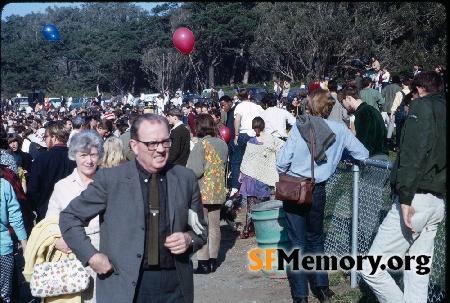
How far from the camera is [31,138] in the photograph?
13.2m

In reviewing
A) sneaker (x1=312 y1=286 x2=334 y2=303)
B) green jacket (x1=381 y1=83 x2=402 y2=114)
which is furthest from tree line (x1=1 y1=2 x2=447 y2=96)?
sneaker (x1=312 y1=286 x2=334 y2=303)

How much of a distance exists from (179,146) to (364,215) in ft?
10.5

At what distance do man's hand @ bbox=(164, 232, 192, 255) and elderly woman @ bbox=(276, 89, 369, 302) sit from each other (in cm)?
260

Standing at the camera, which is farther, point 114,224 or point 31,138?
point 31,138

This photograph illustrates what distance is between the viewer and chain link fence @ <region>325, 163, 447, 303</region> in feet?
17.9

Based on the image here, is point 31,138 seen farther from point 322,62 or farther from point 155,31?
point 155,31

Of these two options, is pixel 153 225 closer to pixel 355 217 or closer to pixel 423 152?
pixel 423 152

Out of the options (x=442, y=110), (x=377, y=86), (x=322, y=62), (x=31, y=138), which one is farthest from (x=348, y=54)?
(x=442, y=110)

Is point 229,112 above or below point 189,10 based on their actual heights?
below

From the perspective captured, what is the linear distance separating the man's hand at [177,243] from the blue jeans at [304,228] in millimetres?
2613

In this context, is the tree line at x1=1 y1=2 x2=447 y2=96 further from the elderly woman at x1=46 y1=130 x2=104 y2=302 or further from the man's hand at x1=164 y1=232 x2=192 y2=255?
the man's hand at x1=164 y1=232 x2=192 y2=255

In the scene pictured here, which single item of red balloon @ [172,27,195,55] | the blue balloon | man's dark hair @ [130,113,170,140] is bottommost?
man's dark hair @ [130,113,170,140]

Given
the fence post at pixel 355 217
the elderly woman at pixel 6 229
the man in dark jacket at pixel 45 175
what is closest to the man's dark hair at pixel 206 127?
the man in dark jacket at pixel 45 175

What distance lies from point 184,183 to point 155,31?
69.5 metres
